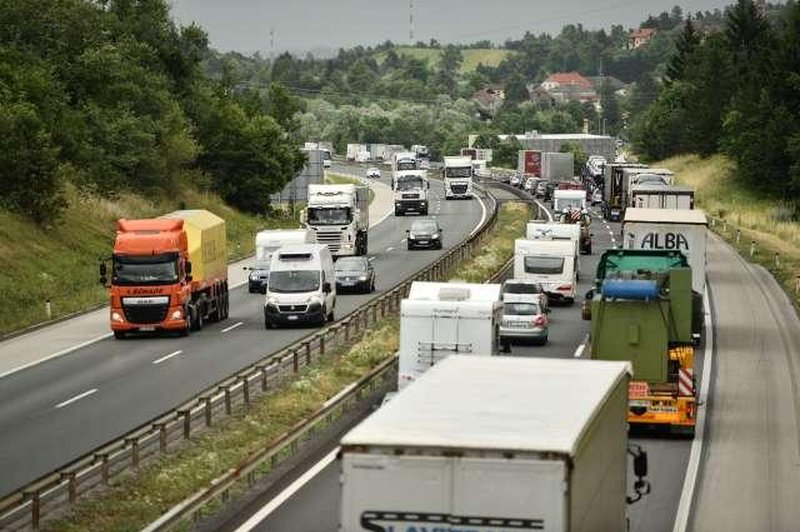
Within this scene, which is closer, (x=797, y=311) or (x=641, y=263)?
(x=641, y=263)

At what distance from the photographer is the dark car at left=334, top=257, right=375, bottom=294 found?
64562 mm

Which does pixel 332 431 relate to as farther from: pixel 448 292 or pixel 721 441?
pixel 721 441

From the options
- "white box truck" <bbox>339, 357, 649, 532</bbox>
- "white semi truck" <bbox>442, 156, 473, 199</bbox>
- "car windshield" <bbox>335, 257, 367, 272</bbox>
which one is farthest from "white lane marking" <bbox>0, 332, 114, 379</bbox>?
"white semi truck" <bbox>442, 156, 473, 199</bbox>

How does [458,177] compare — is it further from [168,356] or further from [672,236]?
[168,356]

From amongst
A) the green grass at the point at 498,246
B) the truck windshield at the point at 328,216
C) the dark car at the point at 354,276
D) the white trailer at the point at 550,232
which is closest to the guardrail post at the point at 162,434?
the green grass at the point at 498,246

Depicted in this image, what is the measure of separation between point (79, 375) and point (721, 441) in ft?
56.7

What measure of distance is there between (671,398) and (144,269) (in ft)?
70.4

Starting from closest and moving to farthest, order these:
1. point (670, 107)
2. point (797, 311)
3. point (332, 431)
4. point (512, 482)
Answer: point (512, 482)
point (332, 431)
point (797, 311)
point (670, 107)

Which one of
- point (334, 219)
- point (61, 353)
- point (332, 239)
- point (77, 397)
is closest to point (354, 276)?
point (332, 239)

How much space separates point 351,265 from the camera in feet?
214

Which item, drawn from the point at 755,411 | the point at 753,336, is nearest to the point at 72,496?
the point at 755,411

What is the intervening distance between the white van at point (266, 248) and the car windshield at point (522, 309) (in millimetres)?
17790

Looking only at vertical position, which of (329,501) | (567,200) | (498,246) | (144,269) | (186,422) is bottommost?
(498,246)

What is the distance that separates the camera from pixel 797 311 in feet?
196
